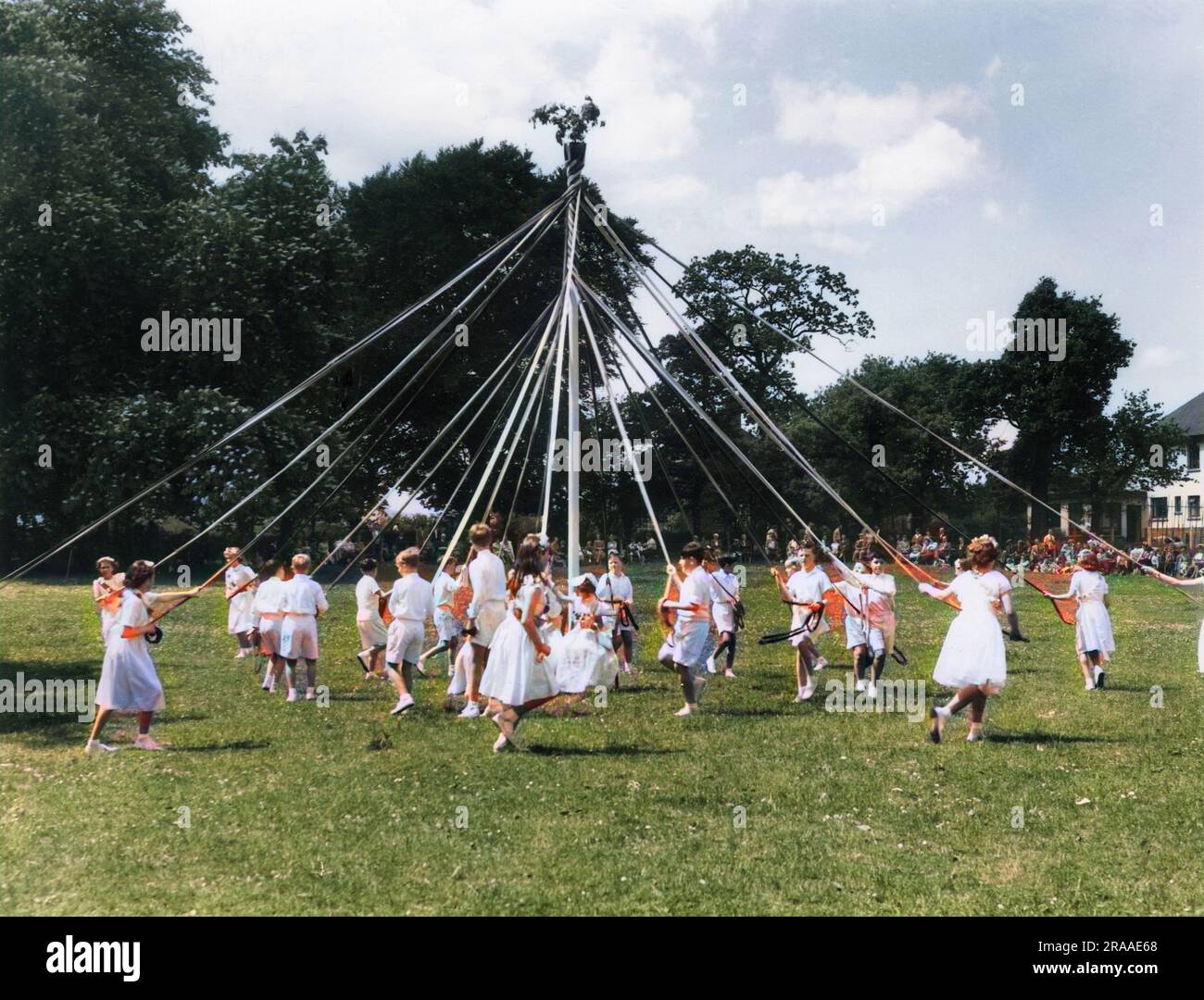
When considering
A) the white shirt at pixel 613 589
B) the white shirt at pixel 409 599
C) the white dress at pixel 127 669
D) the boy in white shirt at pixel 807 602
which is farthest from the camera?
the white shirt at pixel 613 589

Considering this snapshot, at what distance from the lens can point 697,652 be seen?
426 inches

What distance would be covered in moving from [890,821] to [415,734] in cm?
446

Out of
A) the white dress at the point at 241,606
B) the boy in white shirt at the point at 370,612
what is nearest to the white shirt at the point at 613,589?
the boy in white shirt at the point at 370,612

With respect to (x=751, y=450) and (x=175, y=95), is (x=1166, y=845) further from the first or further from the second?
(x=751, y=450)

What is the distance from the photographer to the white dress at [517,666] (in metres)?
8.84

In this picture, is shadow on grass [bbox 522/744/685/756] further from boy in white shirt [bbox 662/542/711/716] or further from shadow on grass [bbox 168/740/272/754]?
shadow on grass [bbox 168/740/272/754]

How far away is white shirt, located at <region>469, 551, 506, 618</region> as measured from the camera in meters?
10.5

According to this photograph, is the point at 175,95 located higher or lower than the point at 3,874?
higher

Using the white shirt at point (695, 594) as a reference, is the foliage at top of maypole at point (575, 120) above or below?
above

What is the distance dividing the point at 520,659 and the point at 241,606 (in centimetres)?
690

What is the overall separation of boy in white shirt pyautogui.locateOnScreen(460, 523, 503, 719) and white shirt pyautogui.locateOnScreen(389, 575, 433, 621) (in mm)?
910

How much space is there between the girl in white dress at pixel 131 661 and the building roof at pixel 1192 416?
46.6 m

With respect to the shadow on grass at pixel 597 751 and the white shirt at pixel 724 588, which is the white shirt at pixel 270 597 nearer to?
the shadow on grass at pixel 597 751

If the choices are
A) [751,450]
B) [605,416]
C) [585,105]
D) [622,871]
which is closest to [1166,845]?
[622,871]
